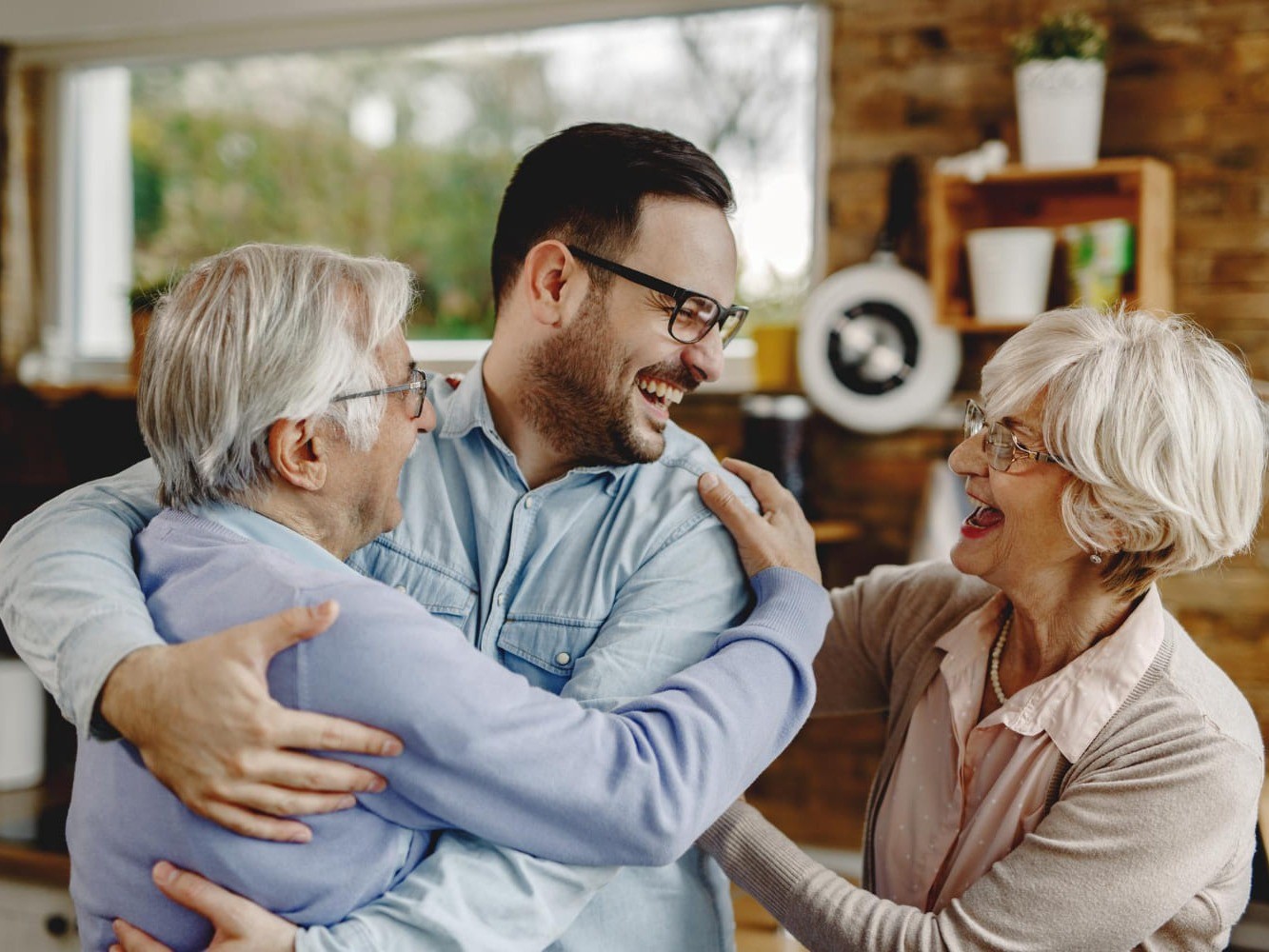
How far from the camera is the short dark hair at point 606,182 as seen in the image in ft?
4.92

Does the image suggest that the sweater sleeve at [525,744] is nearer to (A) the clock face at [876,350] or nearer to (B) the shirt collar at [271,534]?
(B) the shirt collar at [271,534]

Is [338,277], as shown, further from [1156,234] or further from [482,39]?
[482,39]

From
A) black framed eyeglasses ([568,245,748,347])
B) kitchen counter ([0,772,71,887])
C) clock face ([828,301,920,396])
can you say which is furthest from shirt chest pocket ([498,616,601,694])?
clock face ([828,301,920,396])

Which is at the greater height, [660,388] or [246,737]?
[660,388]

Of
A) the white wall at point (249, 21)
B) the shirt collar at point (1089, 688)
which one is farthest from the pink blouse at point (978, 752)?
the white wall at point (249, 21)

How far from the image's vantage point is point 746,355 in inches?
140

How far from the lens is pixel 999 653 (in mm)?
1587

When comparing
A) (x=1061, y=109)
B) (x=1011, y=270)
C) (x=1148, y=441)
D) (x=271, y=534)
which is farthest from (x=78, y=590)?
(x=1061, y=109)

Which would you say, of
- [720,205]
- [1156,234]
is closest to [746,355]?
[1156,234]

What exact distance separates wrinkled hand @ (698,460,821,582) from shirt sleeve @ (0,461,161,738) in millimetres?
629

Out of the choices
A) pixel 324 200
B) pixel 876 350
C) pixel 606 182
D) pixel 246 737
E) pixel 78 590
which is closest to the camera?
pixel 246 737

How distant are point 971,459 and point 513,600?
597 millimetres

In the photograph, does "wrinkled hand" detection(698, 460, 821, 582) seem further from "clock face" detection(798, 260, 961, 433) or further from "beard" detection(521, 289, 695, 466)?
"clock face" detection(798, 260, 961, 433)

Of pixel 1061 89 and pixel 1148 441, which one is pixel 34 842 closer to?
pixel 1148 441
